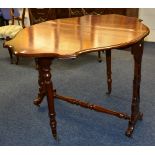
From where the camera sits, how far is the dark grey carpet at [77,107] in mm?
1972

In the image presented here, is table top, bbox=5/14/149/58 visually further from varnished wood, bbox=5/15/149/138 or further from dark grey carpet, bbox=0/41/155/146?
dark grey carpet, bbox=0/41/155/146

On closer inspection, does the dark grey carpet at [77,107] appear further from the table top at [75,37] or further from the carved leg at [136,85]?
the table top at [75,37]

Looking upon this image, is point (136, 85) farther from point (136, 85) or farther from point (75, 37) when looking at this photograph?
point (75, 37)

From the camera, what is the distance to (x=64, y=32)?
1824mm

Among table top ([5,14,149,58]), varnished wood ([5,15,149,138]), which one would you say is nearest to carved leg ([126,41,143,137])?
varnished wood ([5,15,149,138])

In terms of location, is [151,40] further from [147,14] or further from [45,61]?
[45,61]

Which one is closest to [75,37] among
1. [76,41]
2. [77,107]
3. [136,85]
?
[76,41]

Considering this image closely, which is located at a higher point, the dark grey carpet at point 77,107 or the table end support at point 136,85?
the table end support at point 136,85

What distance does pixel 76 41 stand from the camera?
1.59m

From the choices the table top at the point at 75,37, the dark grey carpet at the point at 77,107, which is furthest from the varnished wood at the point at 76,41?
the dark grey carpet at the point at 77,107

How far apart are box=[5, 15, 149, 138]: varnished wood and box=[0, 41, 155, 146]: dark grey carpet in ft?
0.45

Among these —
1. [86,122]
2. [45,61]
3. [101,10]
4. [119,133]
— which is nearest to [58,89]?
[86,122]

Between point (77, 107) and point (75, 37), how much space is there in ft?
2.99

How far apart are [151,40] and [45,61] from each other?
3.24m
